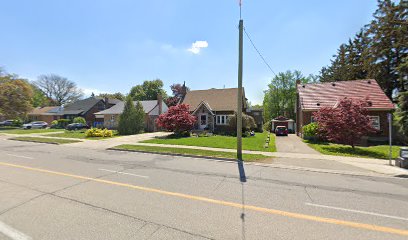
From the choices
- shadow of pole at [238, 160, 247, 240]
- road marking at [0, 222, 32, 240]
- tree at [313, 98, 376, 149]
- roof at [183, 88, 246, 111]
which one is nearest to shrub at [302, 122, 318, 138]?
tree at [313, 98, 376, 149]

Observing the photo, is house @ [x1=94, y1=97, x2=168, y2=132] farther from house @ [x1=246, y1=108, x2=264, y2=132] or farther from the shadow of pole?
the shadow of pole

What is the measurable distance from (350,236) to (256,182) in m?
Result: 3.88

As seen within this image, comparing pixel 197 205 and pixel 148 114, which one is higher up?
pixel 148 114

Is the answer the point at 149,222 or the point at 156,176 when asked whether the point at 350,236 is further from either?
the point at 156,176

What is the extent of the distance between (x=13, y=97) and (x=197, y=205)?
55049 mm

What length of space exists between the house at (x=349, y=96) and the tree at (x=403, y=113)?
3.76 m

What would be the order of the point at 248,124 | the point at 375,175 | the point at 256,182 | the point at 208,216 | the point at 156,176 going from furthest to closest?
the point at 248,124, the point at 375,175, the point at 156,176, the point at 256,182, the point at 208,216

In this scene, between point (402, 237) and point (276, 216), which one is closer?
point (402, 237)

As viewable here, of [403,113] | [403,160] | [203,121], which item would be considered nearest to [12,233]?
[403,160]

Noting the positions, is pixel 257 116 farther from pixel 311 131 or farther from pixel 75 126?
pixel 75 126

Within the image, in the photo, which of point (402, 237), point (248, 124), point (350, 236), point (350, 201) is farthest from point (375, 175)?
point (248, 124)

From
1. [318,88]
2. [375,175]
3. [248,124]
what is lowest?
[375,175]

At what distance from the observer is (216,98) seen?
110 feet

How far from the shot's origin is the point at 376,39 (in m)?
28.6
